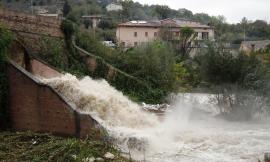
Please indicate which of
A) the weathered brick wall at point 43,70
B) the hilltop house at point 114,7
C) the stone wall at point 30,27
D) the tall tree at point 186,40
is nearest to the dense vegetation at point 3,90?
the stone wall at point 30,27

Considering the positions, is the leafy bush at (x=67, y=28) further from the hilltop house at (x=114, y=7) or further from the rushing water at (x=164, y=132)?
the hilltop house at (x=114, y=7)

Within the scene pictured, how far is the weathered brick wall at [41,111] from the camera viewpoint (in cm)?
1742

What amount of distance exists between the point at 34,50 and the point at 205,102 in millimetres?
10803

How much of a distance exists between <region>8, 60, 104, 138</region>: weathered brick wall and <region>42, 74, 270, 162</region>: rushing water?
2.11 feet

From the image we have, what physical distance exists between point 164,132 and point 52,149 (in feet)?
19.6

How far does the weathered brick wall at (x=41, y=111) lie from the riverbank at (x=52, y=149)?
612 millimetres

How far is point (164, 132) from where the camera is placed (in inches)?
779

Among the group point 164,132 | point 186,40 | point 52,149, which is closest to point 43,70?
point 164,132

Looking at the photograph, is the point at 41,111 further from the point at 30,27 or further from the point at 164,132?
the point at 30,27

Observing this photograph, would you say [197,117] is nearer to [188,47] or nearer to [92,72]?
[92,72]

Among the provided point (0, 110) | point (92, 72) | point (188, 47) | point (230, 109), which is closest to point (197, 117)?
point (230, 109)

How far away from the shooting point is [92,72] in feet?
94.3

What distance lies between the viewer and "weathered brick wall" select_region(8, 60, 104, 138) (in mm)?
17422

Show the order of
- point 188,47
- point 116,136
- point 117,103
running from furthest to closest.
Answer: point 188,47 < point 117,103 < point 116,136
